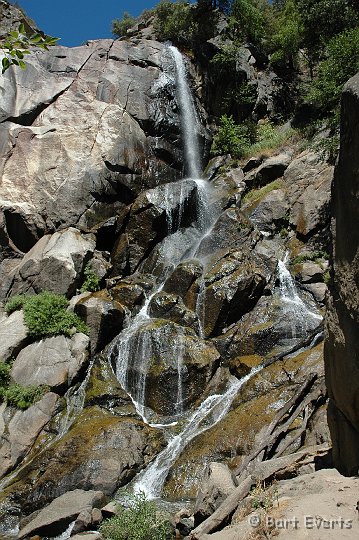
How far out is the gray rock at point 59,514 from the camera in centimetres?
938

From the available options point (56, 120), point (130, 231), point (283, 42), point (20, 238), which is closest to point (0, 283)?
point (20, 238)

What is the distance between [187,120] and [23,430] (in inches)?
716

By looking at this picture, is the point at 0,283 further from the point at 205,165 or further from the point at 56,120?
the point at 205,165

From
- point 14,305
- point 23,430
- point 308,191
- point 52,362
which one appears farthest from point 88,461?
point 308,191

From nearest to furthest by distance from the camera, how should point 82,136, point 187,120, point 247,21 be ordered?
point 82,136, point 187,120, point 247,21

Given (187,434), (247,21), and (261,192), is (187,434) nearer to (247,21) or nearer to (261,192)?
(261,192)

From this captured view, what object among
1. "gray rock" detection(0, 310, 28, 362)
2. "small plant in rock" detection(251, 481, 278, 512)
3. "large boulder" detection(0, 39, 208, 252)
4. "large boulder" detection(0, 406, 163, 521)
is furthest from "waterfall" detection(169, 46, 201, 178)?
"small plant in rock" detection(251, 481, 278, 512)

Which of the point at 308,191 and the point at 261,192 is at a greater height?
the point at 261,192

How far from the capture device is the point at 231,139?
83.4ft

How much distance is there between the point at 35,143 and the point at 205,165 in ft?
27.8

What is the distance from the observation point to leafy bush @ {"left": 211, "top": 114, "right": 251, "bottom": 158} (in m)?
25.1

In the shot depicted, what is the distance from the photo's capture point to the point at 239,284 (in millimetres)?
15430

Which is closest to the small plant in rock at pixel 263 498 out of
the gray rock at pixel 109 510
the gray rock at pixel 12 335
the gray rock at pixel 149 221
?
the gray rock at pixel 109 510

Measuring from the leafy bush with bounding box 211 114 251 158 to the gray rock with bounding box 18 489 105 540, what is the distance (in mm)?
18778
